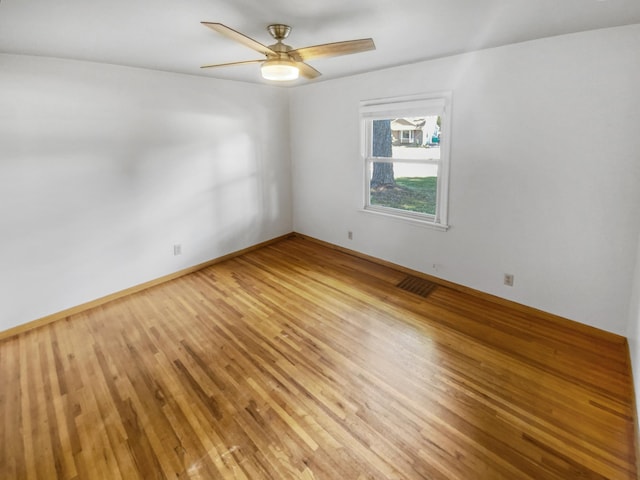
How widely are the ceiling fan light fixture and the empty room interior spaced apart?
17 millimetres

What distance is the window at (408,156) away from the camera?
135 inches

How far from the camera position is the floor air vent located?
3521 millimetres

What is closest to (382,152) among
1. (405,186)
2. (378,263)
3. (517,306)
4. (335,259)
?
(405,186)

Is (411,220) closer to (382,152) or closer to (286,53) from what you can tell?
(382,152)

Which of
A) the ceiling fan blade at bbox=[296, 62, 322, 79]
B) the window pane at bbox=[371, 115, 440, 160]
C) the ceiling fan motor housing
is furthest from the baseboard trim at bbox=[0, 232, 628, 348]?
the ceiling fan motor housing

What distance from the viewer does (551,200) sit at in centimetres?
277

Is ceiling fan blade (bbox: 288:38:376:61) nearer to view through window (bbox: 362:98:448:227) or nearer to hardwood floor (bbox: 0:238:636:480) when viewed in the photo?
view through window (bbox: 362:98:448:227)

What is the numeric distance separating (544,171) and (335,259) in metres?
2.60

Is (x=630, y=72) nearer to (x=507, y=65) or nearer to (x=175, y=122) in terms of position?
(x=507, y=65)

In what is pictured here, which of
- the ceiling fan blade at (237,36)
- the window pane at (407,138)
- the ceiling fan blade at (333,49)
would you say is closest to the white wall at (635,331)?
the window pane at (407,138)

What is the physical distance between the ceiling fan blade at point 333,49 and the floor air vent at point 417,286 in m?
2.45

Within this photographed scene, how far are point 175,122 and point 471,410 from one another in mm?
3970

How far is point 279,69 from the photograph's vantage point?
2207 millimetres

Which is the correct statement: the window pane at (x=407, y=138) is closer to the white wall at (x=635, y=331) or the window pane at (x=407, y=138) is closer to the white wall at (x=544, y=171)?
the white wall at (x=544, y=171)
